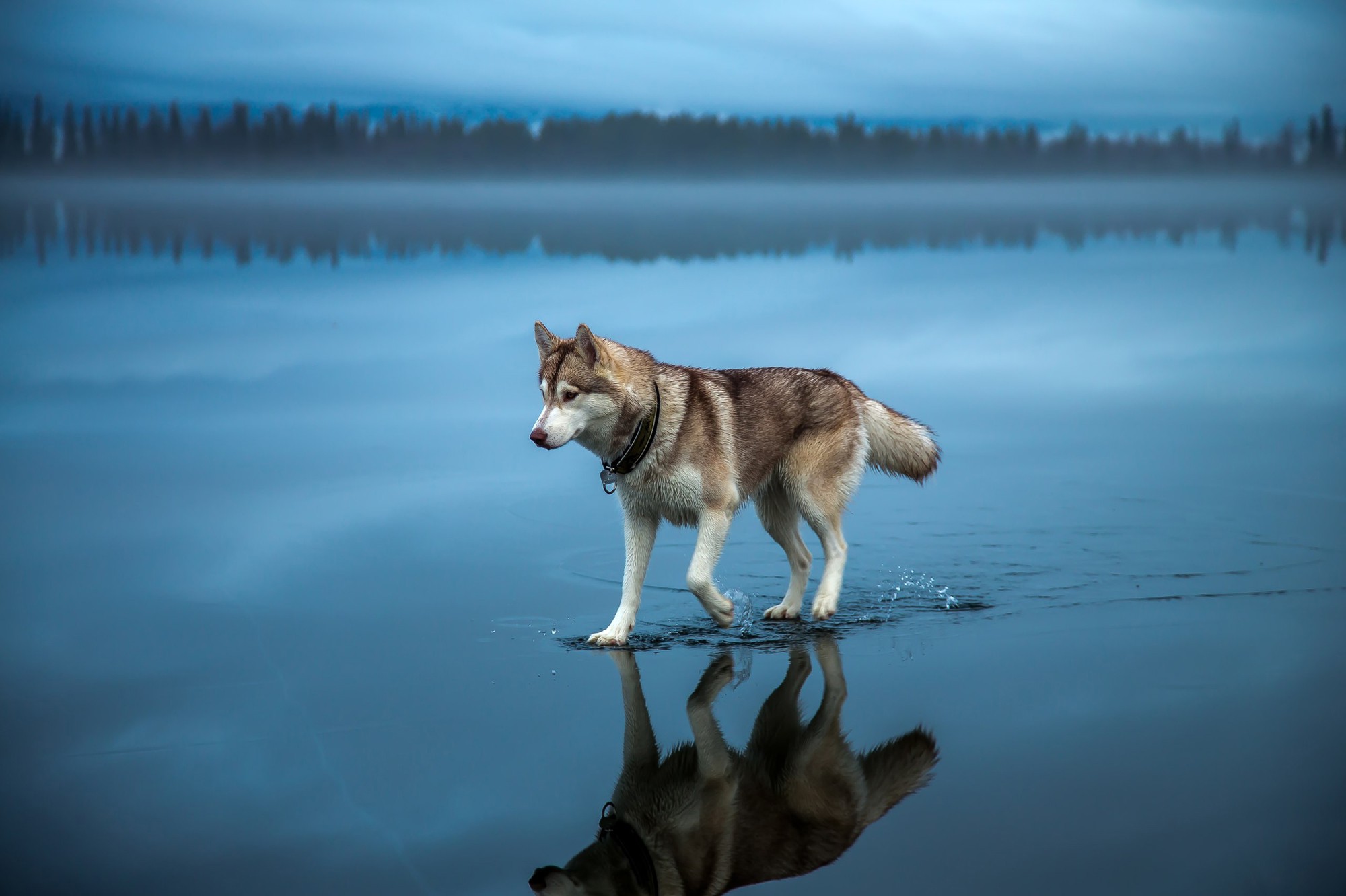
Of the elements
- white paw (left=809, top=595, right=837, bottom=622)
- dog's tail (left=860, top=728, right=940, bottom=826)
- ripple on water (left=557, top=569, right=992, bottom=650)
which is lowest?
ripple on water (left=557, top=569, right=992, bottom=650)

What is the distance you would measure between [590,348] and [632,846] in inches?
124

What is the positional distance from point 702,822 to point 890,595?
A: 374cm

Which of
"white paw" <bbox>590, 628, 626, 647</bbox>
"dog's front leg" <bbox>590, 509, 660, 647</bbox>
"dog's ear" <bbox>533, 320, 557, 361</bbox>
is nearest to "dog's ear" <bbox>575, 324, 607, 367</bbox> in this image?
"dog's ear" <bbox>533, 320, 557, 361</bbox>

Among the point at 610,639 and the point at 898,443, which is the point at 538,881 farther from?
the point at 898,443

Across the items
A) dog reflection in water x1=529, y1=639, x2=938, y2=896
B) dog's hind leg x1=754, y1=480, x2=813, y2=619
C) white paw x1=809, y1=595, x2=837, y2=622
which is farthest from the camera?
dog's hind leg x1=754, y1=480, x2=813, y2=619

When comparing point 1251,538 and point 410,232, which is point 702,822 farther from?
point 410,232

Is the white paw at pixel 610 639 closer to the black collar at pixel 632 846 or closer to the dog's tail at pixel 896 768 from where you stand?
the dog's tail at pixel 896 768

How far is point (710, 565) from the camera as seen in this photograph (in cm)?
763

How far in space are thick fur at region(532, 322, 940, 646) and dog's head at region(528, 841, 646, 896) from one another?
8.51 feet

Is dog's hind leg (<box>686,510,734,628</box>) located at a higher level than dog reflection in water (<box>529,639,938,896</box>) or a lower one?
higher

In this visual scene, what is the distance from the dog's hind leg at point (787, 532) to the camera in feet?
27.5

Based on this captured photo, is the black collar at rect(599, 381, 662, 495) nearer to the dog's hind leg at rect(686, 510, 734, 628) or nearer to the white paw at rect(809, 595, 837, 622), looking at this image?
the dog's hind leg at rect(686, 510, 734, 628)

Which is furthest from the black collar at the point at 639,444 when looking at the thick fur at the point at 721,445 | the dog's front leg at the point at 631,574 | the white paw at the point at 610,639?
the white paw at the point at 610,639

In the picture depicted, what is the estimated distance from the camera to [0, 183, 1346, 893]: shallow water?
512 centimetres
